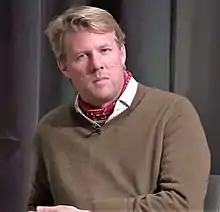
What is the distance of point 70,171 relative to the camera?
1341 millimetres

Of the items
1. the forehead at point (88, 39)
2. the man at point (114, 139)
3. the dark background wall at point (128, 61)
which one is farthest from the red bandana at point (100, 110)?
the dark background wall at point (128, 61)

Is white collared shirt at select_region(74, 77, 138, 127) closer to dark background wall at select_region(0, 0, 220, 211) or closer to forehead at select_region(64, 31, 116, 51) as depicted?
forehead at select_region(64, 31, 116, 51)

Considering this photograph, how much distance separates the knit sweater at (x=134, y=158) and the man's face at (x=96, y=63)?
0.07m

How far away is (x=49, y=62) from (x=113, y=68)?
14.8 inches

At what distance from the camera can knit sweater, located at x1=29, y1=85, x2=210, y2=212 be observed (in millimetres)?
1183

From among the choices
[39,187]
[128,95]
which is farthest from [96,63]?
[39,187]

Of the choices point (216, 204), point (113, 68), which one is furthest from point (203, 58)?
point (216, 204)

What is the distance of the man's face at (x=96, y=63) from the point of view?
1271mm

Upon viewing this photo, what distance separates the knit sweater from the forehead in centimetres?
15

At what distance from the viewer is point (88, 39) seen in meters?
1.27

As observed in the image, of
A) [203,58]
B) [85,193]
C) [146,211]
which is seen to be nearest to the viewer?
[146,211]

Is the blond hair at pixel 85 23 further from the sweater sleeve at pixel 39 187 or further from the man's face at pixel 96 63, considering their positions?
the sweater sleeve at pixel 39 187

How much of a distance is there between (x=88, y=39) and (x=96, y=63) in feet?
0.20

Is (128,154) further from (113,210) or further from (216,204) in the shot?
(216,204)
